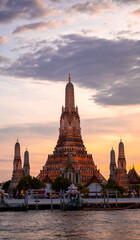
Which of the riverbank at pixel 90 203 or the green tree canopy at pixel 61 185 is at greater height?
the green tree canopy at pixel 61 185

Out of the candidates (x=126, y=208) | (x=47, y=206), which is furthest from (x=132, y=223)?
(x=47, y=206)

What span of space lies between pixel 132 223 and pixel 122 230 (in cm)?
1029

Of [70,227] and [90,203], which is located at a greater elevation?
[90,203]

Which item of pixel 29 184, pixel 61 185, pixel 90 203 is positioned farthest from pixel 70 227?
pixel 29 184

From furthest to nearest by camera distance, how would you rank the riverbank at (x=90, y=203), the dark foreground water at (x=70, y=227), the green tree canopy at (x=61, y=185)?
the green tree canopy at (x=61, y=185), the riverbank at (x=90, y=203), the dark foreground water at (x=70, y=227)

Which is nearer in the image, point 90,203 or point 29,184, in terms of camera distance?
point 90,203

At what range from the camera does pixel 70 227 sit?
88.9 metres

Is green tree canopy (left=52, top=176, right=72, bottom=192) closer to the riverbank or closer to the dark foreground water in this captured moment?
the riverbank

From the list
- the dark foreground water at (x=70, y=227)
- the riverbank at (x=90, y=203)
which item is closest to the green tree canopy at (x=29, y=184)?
the riverbank at (x=90, y=203)

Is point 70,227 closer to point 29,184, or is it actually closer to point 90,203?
point 90,203

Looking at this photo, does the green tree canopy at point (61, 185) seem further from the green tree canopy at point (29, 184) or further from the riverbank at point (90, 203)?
the riverbank at point (90, 203)

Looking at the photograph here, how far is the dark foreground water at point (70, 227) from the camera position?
256ft

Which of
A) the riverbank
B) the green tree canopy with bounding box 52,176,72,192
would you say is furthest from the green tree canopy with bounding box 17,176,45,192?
the riverbank

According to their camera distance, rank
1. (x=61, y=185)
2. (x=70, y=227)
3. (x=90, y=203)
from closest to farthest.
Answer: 1. (x=70, y=227)
2. (x=90, y=203)
3. (x=61, y=185)
